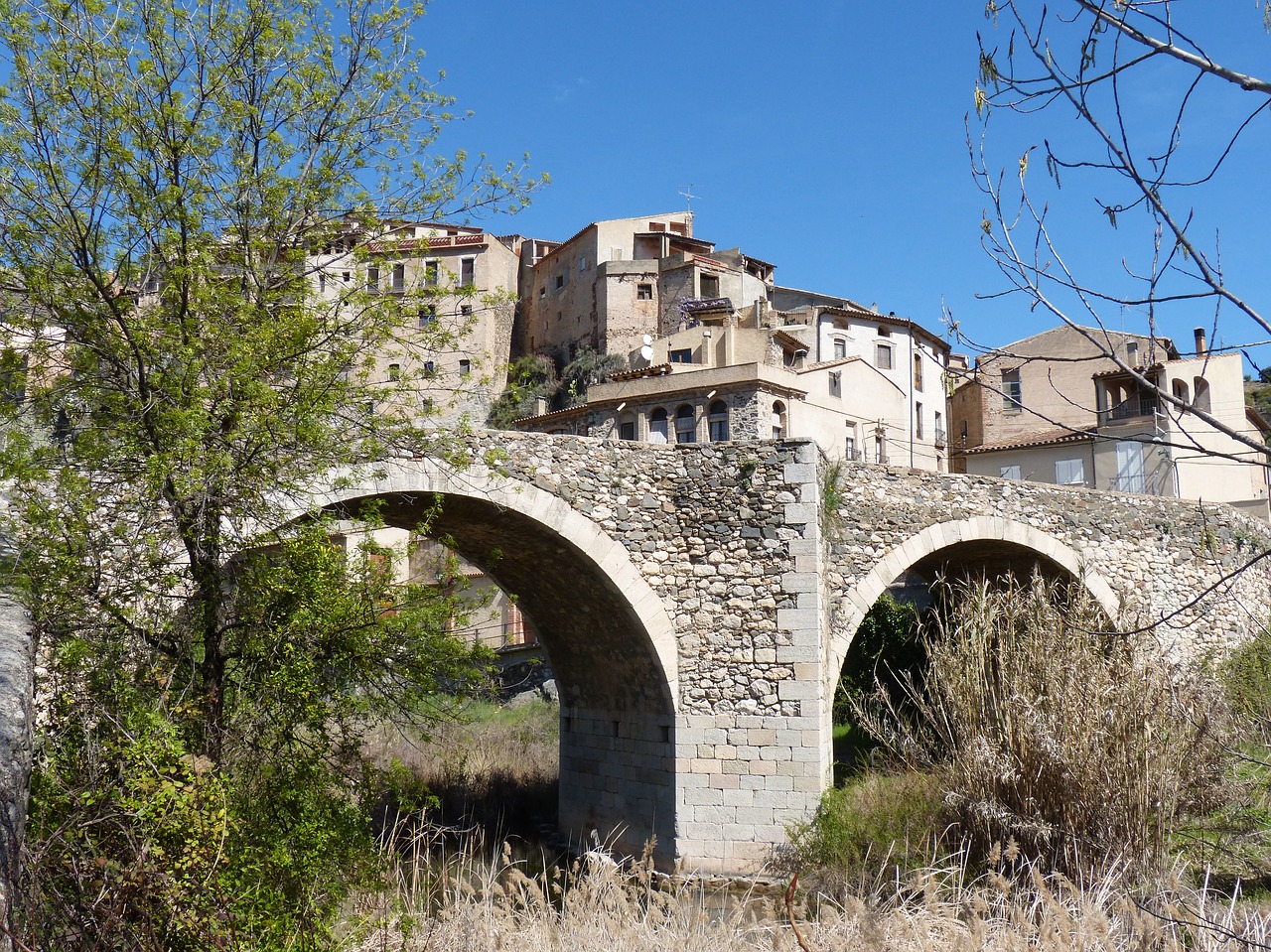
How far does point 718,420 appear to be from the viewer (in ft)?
85.6

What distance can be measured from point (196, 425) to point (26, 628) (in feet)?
4.05

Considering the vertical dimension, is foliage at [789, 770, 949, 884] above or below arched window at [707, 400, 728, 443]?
below

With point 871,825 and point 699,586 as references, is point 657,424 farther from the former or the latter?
point 871,825

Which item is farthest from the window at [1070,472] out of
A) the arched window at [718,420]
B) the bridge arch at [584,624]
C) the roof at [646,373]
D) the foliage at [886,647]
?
the bridge arch at [584,624]

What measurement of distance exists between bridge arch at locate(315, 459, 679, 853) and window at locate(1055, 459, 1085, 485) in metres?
16.9

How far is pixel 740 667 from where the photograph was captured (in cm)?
1118

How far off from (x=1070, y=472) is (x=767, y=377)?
8014 mm

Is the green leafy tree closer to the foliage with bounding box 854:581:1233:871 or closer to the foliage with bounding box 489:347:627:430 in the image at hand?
the foliage with bounding box 854:581:1233:871

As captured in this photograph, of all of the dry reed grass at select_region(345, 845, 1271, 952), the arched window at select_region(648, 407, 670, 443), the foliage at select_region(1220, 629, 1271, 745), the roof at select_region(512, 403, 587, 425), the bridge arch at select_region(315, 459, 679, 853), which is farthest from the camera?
the roof at select_region(512, 403, 587, 425)

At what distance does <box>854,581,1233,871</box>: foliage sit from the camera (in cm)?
734

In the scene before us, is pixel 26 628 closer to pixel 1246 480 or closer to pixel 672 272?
pixel 1246 480

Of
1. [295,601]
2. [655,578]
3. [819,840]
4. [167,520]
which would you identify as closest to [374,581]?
[295,601]

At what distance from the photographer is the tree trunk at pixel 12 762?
108 inches

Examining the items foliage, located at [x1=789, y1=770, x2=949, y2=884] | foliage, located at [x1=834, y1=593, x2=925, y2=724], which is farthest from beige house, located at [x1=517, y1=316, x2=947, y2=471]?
foliage, located at [x1=789, y1=770, x2=949, y2=884]
